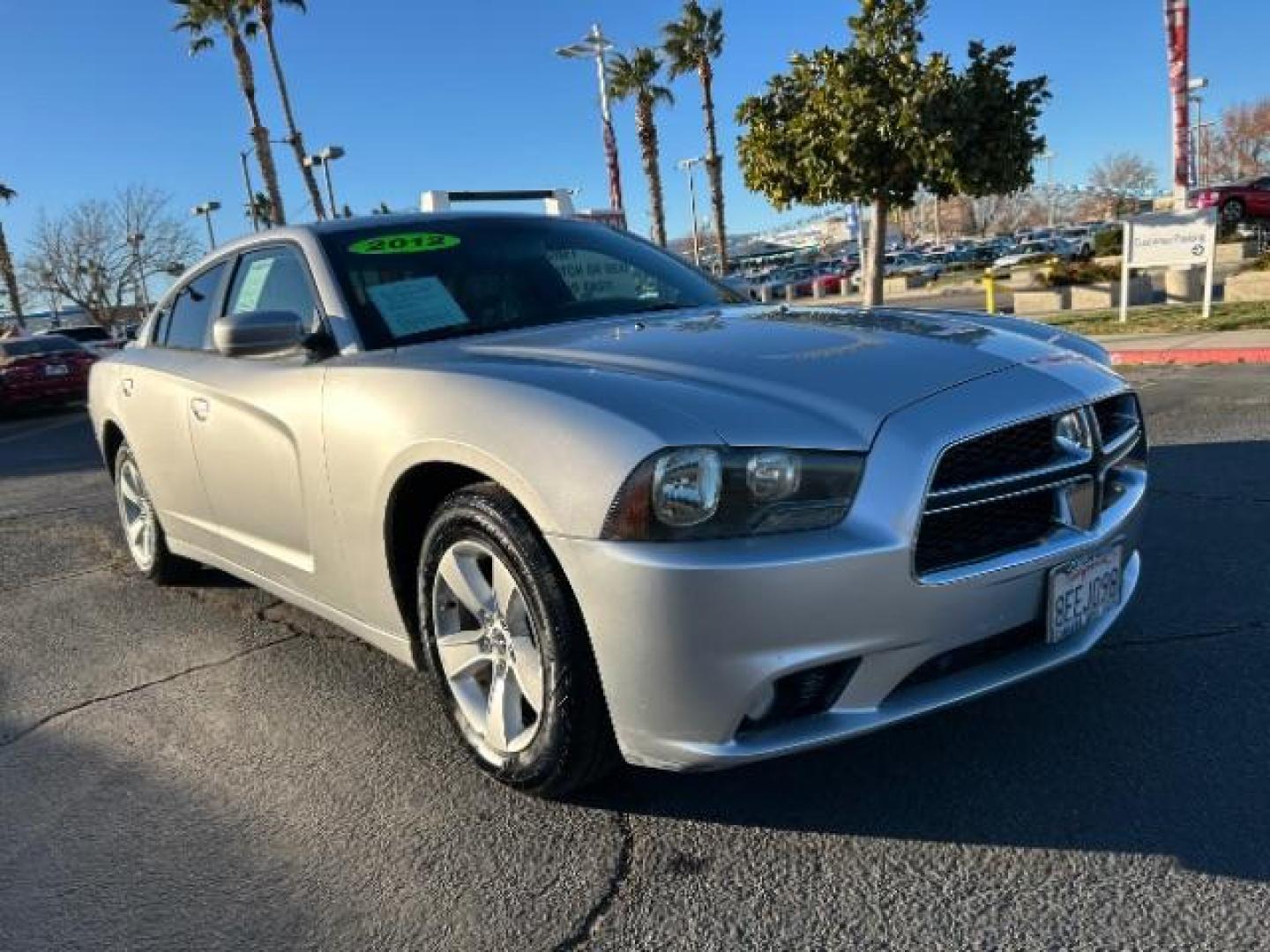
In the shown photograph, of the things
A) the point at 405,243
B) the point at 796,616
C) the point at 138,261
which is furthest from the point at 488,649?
the point at 138,261

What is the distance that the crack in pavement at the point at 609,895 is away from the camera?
2184mm

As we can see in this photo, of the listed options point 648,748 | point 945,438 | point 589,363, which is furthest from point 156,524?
point 945,438

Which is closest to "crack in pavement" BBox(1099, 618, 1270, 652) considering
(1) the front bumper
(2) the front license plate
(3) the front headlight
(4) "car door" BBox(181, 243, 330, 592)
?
(2) the front license plate

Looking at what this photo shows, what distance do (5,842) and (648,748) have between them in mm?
1790

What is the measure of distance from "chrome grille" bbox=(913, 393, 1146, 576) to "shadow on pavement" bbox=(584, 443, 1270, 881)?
54 cm

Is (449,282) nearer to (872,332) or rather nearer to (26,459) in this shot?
(872,332)

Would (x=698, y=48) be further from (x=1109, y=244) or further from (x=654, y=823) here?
(x=654, y=823)

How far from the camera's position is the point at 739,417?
230 cm

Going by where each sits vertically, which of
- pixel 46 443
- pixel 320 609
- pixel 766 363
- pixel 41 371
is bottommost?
pixel 46 443

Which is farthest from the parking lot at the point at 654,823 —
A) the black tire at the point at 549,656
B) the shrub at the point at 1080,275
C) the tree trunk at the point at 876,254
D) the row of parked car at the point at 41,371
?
the shrub at the point at 1080,275

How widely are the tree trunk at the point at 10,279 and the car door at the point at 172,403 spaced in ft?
156

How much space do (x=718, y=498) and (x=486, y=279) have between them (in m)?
1.71

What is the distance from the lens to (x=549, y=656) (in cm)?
242

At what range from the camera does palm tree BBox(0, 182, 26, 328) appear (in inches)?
1767
